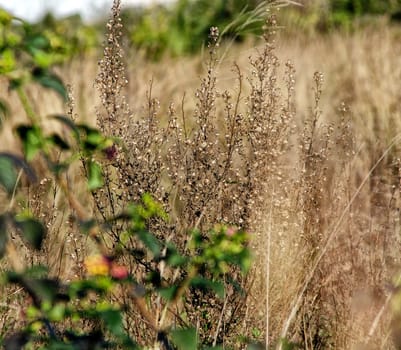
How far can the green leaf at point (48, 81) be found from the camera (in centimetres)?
180

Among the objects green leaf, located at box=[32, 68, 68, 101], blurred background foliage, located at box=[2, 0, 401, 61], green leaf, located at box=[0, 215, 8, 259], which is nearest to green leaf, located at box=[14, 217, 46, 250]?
green leaf, located at box=[0, 215, 8, 259]

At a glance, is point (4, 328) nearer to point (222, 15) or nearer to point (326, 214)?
point (326, 214)

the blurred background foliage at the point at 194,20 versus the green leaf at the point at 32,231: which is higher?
the green leaf at the point at 32,231

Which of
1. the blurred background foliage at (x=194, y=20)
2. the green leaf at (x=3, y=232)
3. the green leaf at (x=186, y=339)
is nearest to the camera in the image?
the green leaf at (x=3, y=232)

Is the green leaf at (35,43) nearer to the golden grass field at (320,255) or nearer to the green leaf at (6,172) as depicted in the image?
the green leaf at (6,172)

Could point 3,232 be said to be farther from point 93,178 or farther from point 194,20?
point 194,20

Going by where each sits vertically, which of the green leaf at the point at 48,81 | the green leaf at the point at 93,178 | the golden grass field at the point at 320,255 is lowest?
the golden grass field at the point at 320,255

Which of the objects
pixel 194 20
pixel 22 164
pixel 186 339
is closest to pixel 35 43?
pixel 22 164

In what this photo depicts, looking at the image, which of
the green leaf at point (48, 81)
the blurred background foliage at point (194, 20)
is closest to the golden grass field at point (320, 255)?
the green leaf at point (48, 81)

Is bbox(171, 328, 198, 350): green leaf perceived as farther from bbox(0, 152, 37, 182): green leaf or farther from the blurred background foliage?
the blurred background foliage

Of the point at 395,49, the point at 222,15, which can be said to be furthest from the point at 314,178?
the point at 222,15

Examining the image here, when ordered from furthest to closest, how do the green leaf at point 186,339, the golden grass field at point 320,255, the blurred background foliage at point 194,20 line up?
the blurred background foliage at point 194,20 < the golden grass field at point 320,255 < the green leaf at point 186,339

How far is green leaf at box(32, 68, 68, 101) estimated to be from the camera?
180 cm

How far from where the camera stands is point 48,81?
1.81 m
